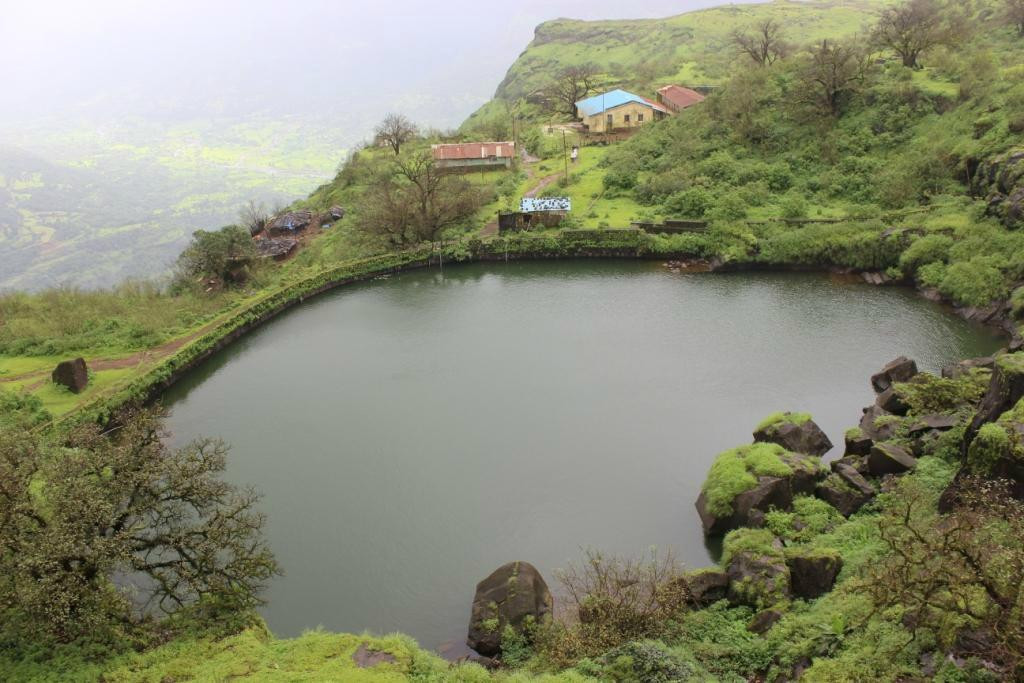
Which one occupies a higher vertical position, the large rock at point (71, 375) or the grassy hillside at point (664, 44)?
the grassy hillside at point (664, 44)

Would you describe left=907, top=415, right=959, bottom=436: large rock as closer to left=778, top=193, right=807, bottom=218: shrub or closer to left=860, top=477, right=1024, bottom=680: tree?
left=860, top=477, right=1024, bottom=680: tree

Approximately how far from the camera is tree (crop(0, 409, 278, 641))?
16.5 metres

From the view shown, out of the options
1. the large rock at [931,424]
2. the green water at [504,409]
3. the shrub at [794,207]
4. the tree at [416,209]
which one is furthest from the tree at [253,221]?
the large rock at [931,424]

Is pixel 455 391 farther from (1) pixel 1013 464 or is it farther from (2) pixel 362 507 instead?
(1) pixel 1013 464

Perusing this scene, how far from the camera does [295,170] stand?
586 feet

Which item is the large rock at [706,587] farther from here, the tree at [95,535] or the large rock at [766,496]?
the tree at [95,535]

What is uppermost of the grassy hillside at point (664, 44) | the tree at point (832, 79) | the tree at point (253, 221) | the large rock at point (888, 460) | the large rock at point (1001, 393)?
the grassy hillside at point (664, 44)

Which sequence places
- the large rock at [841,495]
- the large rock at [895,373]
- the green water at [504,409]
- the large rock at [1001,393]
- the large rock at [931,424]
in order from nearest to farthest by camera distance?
the large rock at [1001,393] < the large rock at [841,495] < the green water at [504,409] < the large rock at [931,424] < the large rock at [895,373]

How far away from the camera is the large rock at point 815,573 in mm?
18750

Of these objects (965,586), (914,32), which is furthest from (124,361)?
(914,32)

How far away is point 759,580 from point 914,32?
65501 millimetres

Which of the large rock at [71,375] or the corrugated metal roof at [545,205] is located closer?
the large rock at [71,375]

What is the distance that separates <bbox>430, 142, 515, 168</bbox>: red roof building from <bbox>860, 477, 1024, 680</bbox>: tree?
64522mm

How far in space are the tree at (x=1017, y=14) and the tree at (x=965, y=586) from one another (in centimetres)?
7037
